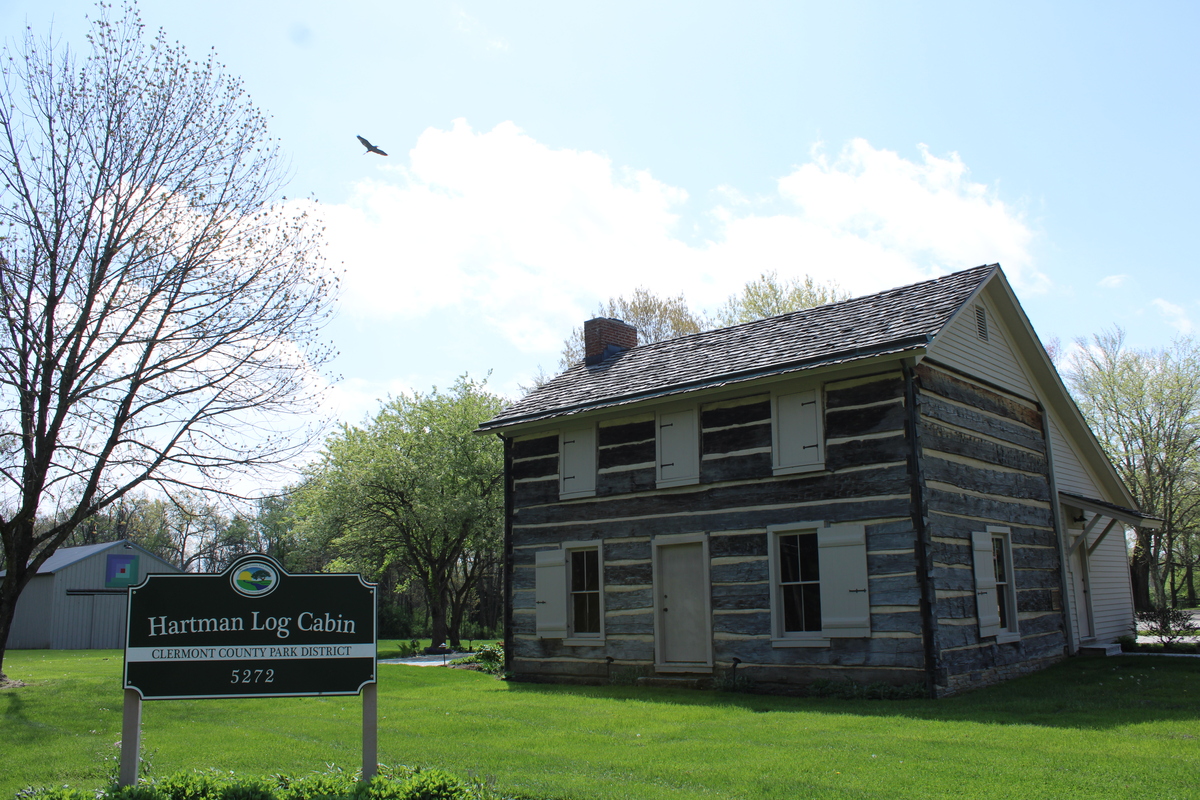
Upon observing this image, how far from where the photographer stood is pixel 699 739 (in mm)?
8945

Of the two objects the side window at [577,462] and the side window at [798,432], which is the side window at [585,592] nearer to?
the side window at [577,462]

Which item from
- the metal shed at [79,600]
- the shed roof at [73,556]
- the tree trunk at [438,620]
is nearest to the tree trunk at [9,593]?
the tree trunk at [438,620]

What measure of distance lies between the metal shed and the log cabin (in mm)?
26480

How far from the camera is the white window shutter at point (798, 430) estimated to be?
13.0 m

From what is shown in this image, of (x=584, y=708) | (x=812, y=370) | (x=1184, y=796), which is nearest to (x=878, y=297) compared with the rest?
(x=812, y=370)

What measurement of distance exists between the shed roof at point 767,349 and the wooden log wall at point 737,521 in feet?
1.73

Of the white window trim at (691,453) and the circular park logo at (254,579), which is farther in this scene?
the white window trim at (691,453)

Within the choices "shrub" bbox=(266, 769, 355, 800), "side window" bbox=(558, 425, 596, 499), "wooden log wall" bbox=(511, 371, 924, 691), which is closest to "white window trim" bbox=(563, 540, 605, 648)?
"wooden log wall" bbox=(511, 371, 924, 691)

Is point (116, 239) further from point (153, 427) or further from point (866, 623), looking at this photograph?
point (866, 623)

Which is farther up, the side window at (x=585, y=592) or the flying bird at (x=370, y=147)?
the flying bird at (x=370, y=147)

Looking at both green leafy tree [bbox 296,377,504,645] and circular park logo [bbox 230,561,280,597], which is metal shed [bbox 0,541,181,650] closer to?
green leafy tree [bbox 296,377,504,645]

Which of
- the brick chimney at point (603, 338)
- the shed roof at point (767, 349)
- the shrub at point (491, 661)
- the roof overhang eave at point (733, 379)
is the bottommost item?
the shrub at point (491, 661)

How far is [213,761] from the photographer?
8336mm

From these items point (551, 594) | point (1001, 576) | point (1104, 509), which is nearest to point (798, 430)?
point (1001, 576)
